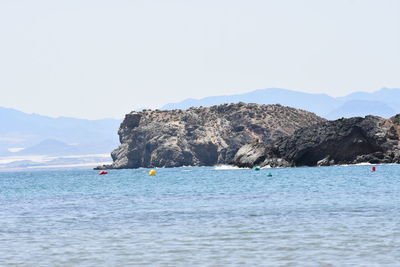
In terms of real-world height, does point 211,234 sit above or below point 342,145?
below

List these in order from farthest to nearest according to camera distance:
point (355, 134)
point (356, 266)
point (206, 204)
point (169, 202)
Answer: point (355, 134), point (169, 202), point (206, 204), point (356, 266)

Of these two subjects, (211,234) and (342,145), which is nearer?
(211,234)

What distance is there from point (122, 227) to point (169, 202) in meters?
21.7

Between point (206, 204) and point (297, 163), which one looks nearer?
point (206, 204)

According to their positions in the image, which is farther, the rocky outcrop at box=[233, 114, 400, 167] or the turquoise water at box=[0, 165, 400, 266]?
the rocky outcrop at box=[233, 114, 400, 167]

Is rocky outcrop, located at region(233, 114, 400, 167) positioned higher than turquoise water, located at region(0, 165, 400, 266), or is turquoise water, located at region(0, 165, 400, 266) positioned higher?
rocky outcrop, located at region(233, 114, 400, 167)

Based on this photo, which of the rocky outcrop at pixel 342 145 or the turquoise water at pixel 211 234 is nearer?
the turquoise water at pixel 211 234

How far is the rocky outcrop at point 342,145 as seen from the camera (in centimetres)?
17300

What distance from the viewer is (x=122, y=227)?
43219mm

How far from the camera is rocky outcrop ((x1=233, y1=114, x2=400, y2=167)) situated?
17300 cm

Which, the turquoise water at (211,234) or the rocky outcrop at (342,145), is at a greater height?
the rocky outcrop at (342,145)

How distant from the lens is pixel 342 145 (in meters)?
174

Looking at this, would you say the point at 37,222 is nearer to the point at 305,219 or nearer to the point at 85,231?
the point at 85,231

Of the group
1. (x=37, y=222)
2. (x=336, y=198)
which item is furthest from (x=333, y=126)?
(x=37, y=222)
